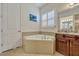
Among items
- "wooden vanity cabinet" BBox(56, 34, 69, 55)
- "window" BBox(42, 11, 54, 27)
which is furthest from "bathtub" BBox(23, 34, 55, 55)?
"window" BBox(42, 11, 54, 27)

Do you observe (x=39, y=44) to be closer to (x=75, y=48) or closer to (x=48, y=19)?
(x=48, y=19)

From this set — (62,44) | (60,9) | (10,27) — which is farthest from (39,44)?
(60,9)

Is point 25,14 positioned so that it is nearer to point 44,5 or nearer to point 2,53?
point 44,5

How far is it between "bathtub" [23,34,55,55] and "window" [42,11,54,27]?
177 mm

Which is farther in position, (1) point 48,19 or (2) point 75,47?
(1) point 48,19

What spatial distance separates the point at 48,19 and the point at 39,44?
37 centimetres

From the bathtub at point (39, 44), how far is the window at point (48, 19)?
177 millimetres

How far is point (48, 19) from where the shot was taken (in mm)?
1943

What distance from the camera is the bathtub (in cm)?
185

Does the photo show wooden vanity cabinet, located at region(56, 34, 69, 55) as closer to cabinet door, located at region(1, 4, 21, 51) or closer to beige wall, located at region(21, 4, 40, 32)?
beige wall, located at region(21, 4, 40, 32)

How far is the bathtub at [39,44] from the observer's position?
1.85 meters

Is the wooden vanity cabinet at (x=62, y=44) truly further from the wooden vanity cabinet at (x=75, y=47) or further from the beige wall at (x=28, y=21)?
the beige wall at (x=28, y=21)

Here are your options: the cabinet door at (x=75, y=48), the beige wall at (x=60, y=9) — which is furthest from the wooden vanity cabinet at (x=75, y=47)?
the beige wall at (x=60, y=9)

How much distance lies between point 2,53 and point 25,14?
0.61 metres
